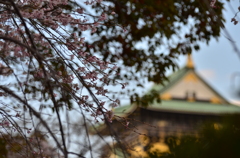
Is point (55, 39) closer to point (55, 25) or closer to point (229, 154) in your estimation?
point (55, 25)

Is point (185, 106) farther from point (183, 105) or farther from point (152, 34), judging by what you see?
point (152, 34)

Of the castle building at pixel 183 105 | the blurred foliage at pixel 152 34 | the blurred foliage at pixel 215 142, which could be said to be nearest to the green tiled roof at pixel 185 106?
the castle building at pixel 183 105

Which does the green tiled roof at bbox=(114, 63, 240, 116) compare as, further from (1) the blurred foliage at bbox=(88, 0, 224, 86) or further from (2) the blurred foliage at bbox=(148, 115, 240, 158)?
(2) the blurred foliage at bbox=(148, 115, 240, 158)

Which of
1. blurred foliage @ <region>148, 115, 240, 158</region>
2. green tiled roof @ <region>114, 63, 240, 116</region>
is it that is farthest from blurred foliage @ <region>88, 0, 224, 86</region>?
green tiled roof @ <region>114, 63, 240, 116</region>

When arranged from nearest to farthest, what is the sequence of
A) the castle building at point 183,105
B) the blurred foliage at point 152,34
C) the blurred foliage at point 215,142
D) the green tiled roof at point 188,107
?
the blurred foliage at point 215,142 < the blurred foliage at point 152,34 < the green tiled roof at point 188,107 < the castle building at point 183,105

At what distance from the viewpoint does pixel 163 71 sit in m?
5.77

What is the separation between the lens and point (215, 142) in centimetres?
133

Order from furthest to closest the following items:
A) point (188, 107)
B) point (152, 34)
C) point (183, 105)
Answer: point (183, 105)
point (188, 107)
point (152, 34)

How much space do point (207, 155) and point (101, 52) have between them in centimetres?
461

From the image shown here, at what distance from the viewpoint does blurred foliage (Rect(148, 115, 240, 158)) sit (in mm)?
1272

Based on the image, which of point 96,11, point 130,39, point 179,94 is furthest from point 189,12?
point 179,94

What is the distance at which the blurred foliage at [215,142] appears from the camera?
127 cm

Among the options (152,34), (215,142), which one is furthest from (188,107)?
(215,142)

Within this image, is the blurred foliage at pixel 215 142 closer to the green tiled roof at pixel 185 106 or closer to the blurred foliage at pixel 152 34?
the blurred foliage at pixel 152 34
